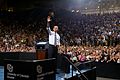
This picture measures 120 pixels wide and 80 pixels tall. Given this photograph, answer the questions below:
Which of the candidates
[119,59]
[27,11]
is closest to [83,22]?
[27,11]

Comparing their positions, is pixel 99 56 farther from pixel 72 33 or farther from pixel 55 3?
pixel 55 3

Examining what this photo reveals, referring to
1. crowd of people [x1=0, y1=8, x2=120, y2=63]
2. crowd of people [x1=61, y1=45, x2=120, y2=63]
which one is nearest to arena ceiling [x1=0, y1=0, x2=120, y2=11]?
crowd of people [x1=0, y1=8, x2=120, y2=63]

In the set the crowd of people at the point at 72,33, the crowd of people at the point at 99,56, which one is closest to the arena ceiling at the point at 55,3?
the crowd of people at the point at 72,33

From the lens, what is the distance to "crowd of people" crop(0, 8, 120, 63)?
46.9 ft

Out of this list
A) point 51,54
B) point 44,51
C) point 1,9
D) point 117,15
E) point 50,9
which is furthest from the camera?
point 1,9

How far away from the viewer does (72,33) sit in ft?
62.4

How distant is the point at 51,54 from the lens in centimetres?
755

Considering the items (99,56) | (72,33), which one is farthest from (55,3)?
(99,56)

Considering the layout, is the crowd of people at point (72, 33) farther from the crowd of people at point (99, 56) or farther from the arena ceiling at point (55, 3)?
the arena ceiling at point (55, 3)

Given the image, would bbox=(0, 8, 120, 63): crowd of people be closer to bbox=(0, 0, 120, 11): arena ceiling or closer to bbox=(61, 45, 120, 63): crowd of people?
bbox=(61, 45, 120, 63): crowd of people

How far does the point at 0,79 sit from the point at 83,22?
12131mm

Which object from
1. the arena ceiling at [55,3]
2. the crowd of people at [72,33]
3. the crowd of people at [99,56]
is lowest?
the crowd of people at [99,56]

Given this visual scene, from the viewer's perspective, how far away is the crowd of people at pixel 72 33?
46.9ft

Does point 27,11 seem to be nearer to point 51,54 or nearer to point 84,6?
point 84,6
